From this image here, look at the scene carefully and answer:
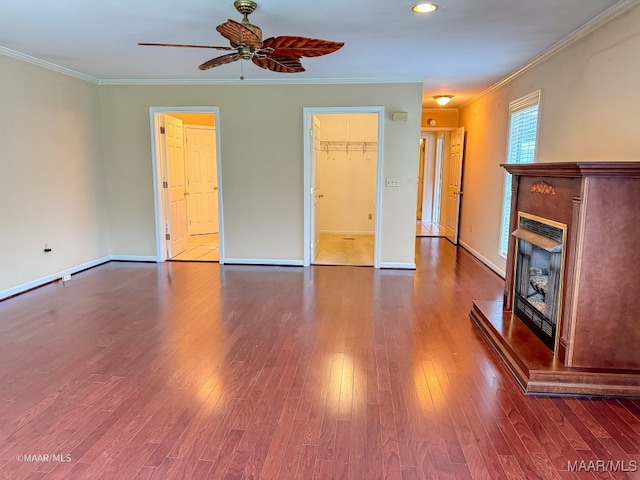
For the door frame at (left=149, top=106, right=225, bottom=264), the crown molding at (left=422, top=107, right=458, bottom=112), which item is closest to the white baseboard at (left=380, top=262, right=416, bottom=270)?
the door frame at (left=149, top=106, right=225, bottom=264)

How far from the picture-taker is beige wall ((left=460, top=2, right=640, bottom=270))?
9.41ft

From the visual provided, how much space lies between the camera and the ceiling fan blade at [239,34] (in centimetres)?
248

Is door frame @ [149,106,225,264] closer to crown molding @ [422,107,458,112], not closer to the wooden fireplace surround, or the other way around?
the wooden fireplace surround

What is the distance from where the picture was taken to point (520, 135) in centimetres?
489

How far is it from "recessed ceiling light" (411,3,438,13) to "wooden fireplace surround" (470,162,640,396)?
1.38 metres

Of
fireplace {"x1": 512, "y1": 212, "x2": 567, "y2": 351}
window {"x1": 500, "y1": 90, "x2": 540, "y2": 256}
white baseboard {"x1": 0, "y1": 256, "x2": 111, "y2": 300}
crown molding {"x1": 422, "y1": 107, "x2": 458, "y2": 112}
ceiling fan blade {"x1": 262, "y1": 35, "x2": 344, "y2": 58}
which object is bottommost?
white baseboard {"x1": 0, "y1": 256, "x2": 111, "y2": 300}

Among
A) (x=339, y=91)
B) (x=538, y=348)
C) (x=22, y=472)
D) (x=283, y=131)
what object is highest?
(x=339, y=91)

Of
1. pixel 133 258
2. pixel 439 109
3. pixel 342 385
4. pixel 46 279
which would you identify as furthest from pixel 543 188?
pixel 439 109

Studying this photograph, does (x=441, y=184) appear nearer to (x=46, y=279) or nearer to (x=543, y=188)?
(x=543, y=188)

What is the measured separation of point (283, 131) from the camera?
214 inches

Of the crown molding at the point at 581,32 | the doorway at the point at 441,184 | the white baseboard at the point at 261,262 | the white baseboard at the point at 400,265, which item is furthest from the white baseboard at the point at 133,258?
the crown molding at the point at 581,32

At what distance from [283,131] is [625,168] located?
3.99 metres

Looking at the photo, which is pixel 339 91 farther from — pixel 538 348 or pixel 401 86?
pixel 538 348

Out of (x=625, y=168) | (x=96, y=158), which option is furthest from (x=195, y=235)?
(x=625, y=168)
